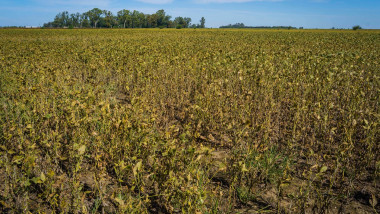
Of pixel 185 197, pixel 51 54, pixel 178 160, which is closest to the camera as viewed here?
pixel 185 197

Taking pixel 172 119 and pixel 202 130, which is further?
pixel 172 119

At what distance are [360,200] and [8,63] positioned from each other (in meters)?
8.89

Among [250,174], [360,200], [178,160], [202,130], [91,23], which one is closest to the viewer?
[178,160]

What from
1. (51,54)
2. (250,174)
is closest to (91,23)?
(51,54)

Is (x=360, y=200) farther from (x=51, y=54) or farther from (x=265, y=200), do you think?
(x=51, y=54)

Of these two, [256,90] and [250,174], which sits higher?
[256,90]

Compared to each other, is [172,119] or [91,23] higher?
[91,23]

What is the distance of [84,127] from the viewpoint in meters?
3.09

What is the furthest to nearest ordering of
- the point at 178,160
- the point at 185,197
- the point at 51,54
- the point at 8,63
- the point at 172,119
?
1. the point at 51,54
2. the point at 8,63
3. the point at 172,119
4. the point at 178,160
5. the point at 185,197

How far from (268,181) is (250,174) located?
0.82 feet

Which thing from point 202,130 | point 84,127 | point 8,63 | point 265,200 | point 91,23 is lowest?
point 265,200

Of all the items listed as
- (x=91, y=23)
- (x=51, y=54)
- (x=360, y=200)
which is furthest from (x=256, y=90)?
(x=91, y=23)

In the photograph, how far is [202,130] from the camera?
405 centimetres

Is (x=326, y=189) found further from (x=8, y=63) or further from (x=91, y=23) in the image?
(x=91, y=23)
